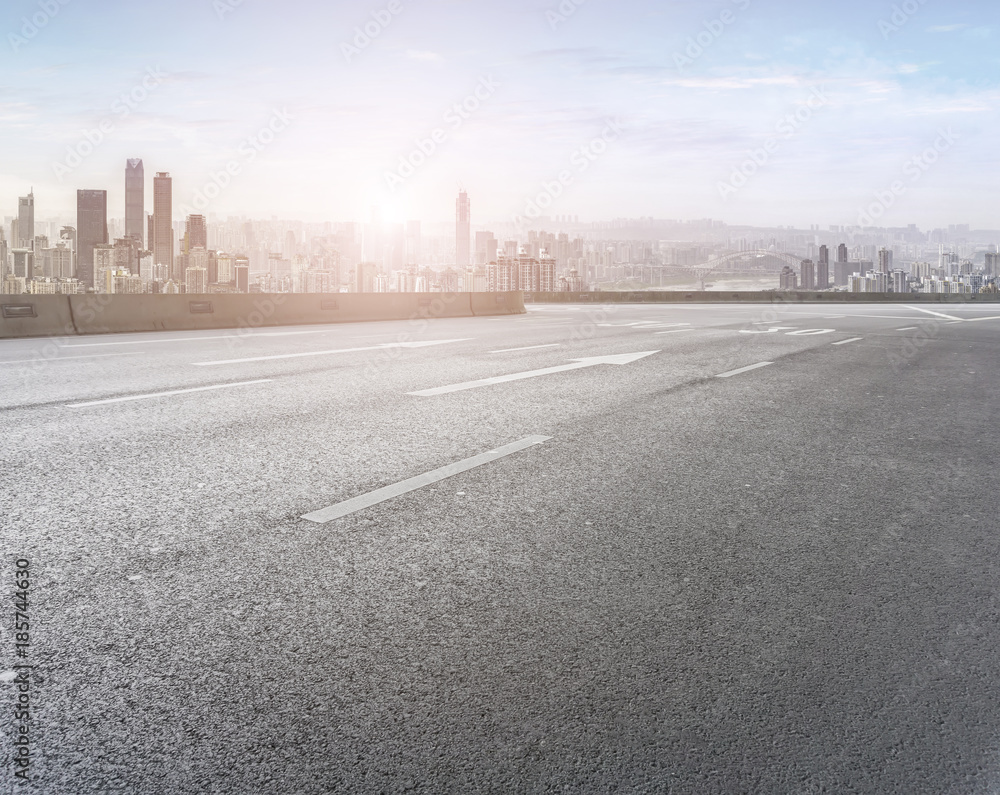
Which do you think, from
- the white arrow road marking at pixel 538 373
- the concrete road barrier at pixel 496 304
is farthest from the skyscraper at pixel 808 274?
the white arrow road marking at pixel 538 373

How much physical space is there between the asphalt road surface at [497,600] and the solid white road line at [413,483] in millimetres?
24

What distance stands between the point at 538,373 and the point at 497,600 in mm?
6744

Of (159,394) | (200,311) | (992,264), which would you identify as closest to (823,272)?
(992,264)

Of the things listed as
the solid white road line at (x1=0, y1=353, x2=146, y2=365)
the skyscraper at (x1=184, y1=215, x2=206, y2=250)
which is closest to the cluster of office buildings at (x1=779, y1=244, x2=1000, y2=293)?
the skyscraper at (x1=184, y1=215, x2=206, y2=250)

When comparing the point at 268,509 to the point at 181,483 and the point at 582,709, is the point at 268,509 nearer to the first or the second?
the point at 181,483

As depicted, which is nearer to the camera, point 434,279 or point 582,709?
point 582,709

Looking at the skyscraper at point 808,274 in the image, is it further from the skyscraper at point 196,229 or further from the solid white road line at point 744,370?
the solid white road line at point 744,370

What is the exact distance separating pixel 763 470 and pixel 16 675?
13.9 ft

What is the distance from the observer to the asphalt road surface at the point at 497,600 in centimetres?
214

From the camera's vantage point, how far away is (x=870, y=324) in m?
21.2

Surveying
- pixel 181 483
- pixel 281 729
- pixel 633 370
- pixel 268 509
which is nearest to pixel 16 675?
pixel 281 729

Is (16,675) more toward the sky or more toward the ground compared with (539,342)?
more toward the ground

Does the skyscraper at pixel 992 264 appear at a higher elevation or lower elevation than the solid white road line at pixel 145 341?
higher
